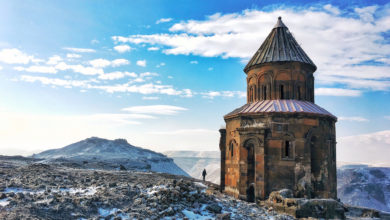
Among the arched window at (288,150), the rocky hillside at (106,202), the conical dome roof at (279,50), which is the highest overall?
the conical dome roof at (279,50)

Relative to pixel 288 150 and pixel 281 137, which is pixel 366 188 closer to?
pixel 288 150

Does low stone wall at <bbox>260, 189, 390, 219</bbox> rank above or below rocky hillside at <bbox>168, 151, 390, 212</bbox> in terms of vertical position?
above

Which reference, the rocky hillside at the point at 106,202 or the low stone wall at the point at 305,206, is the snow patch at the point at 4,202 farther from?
the low stone wall at the point at 305,206

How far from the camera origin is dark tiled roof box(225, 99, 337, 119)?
52.9ft

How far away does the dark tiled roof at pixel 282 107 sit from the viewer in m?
16.1

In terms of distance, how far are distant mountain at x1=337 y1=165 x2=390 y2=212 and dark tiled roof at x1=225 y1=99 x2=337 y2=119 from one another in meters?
28.9

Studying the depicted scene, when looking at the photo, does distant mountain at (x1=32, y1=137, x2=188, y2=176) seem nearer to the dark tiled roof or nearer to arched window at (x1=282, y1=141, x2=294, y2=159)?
the dark tiled roof

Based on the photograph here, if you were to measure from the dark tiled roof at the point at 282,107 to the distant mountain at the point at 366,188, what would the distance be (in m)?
28.9

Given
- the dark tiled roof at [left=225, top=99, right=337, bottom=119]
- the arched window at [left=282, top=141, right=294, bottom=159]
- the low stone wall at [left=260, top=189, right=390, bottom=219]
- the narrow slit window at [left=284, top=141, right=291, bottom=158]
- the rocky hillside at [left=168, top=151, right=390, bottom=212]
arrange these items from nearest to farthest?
the low stone wall at [left=260, top=189, right=390, bottom=219], the arched window at [left=282, top=141, right=294, bottom=159], the narrow slit window at [left=284, top=141, right=291, bottom=158], the dark tiled roof at [left=225, top=99, right=337, bottom=119], the rocky hillside at [left=168, top=151, right=390, bottom=212]

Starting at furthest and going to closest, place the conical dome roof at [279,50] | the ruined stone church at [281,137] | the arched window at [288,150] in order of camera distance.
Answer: the conical dome roof at [279,50], the arched window at [288,150], the ruined stone church at [281,137]

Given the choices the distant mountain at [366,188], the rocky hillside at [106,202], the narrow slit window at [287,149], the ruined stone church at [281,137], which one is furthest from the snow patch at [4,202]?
the distant mountain at [366,188]

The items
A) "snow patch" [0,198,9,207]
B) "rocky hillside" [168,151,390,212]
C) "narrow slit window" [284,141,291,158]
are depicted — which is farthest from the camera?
"rocky hillside" [168,151,390,212]

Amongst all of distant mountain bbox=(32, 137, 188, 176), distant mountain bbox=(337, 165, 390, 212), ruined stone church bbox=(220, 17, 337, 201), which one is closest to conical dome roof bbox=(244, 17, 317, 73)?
ruined stone church bbox=(220, 17, 337, 201)

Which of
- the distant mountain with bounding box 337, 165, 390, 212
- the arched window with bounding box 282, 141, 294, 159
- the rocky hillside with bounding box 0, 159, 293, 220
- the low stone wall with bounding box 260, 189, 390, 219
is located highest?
the arched window with bounding box 282, 141, 294, 159
